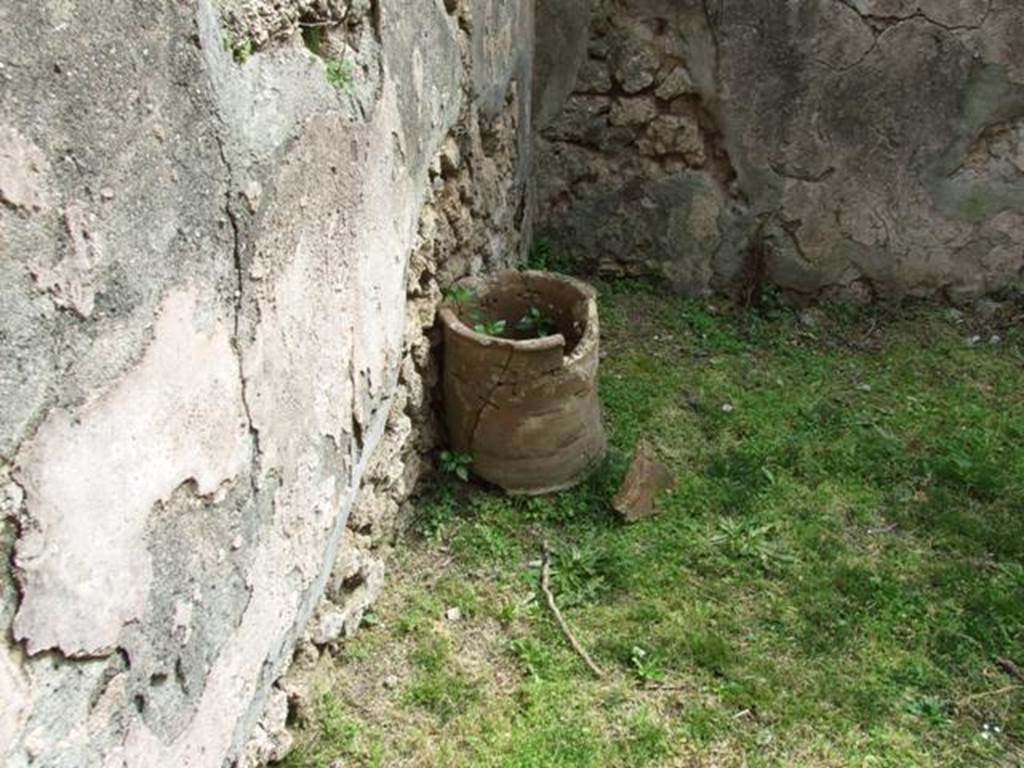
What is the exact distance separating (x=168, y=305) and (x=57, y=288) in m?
0.21

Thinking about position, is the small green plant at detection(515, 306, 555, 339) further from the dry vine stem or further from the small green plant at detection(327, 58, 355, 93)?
the small green plant at detection(327, 58, 355, 93)

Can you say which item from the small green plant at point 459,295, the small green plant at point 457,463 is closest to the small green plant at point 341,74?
the small green plant at point 459,295

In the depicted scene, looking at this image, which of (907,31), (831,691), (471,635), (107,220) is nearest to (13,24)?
(107,220)

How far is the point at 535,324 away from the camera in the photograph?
2.84 m

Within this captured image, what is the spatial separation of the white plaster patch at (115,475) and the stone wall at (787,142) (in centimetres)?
245

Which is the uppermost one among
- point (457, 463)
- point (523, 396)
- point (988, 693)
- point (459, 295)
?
point (459, 295)

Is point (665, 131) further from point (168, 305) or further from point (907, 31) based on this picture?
point (168, 305)

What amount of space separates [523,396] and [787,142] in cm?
159

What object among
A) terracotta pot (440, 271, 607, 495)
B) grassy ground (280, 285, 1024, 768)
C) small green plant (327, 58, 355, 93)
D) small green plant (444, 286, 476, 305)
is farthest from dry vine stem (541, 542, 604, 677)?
small green plant (327, 58, 355, 93)

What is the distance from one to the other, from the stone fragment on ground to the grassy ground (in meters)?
0.04

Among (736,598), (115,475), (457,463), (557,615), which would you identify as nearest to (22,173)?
(115,475)

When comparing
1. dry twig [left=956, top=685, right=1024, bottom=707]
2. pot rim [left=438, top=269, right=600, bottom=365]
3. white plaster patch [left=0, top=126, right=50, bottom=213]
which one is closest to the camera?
white plaster patch [left=0, top=126, right=50, bottom=213]

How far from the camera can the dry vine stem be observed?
2139 mm

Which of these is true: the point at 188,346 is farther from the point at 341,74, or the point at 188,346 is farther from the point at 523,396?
the point at 523,396
